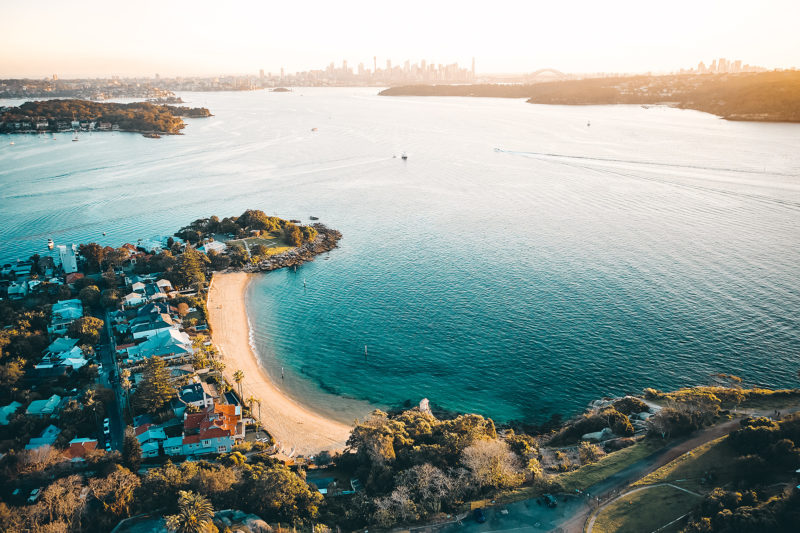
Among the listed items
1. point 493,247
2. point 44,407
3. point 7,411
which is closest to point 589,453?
point 44,407

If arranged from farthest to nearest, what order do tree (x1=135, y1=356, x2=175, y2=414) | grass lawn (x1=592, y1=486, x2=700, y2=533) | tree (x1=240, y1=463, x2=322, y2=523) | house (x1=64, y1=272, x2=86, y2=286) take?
house (x1=64, y1=272, x2=86, y2=286) → tree (x1=135, y1=356, x2=175, y2=414) → tree (x1=240, y1=463, x2=322, y2=523) → grass lawn (x1=592, y1=486, x2=700, y2=533)

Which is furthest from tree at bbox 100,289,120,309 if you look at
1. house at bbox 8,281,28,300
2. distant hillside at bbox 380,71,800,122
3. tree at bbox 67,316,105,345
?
distant hillside at bbox 380,71,800,122

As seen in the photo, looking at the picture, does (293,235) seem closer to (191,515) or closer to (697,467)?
(191,515)

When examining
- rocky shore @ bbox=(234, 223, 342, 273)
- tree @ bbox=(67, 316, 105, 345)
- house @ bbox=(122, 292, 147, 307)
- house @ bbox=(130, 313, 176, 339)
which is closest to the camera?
tree @ bbox=(67, 316, 105, 345)

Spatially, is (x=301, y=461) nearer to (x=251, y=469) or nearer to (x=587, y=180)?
(x=251, y=469)

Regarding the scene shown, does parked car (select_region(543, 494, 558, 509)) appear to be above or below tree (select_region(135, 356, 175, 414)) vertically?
below

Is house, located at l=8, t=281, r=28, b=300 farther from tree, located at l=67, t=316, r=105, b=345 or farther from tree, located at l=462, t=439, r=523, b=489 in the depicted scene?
tree, located at l=462, t=439, r=523, b=489
